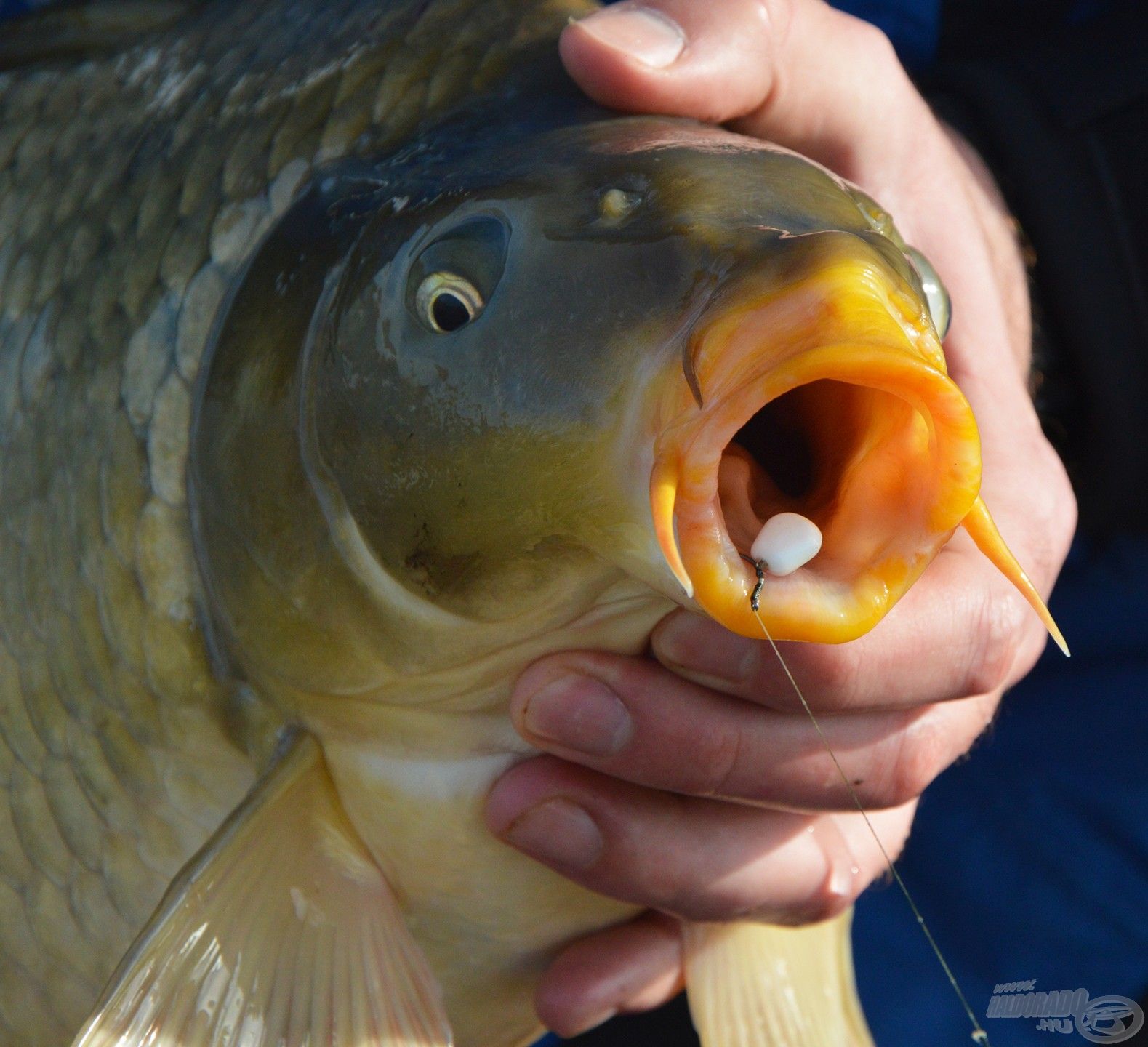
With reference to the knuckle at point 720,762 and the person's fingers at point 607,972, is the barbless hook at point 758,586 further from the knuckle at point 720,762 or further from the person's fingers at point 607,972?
the person's fingers at point 607,972

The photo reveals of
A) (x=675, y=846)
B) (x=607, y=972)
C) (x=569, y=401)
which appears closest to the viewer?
(x=569, y=401)

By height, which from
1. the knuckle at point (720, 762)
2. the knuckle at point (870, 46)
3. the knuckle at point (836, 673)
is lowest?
the knuckle at point (720, 762)

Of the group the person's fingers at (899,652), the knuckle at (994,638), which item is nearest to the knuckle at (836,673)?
the person's fingers at (899,652)

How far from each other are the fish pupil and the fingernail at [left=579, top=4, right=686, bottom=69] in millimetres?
214

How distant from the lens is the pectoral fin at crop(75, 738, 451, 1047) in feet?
2.95

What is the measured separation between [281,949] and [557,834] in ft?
0.75

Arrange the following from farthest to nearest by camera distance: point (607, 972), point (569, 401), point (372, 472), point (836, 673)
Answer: point (607, 972)
point (836, 673)
point (372, 472)
point (569, 401)

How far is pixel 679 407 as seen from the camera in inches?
23.9

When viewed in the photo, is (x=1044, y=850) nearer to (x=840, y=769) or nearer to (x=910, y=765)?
(x=910, y=765)

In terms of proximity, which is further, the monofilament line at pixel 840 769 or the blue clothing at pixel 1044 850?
the blue clothing at pixel 1044 850

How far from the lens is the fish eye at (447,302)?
0.75 metres

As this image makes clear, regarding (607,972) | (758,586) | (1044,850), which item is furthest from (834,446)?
(1044,850)

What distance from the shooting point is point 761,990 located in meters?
1.23

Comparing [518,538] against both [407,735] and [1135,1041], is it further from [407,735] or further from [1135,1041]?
[1135,1041]
